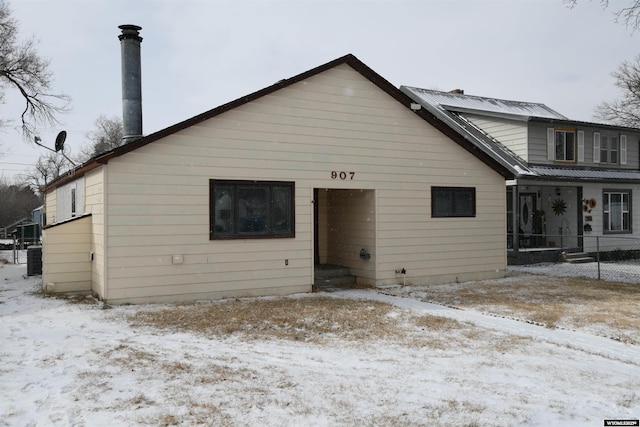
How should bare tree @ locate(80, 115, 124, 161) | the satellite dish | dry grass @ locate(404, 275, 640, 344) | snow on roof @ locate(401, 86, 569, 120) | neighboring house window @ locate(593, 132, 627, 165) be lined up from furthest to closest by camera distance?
bare tree @ locate(80, 115, 124, 161) < snow on roof @ locate(401, 86, 569, 120) < neighboring house window @ locate(593, 132, 627, 165) < the satellite dish < dry grass @ locate(404, 275, 640, 344)

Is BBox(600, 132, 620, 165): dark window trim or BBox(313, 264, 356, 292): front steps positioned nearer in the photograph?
BBox(313, 264, 356, 292): front steps

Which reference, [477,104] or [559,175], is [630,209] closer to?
[559,175]

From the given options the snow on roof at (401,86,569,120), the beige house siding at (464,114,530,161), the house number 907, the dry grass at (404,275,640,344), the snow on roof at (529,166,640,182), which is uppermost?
the snow on roof at (401,86,569,120)

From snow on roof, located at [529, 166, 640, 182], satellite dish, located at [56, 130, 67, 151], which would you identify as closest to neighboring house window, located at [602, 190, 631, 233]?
snow on roof, located at [529, 166, 640, 182]

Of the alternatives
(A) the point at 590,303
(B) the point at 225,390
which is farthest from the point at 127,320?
(A) the point at 590,303

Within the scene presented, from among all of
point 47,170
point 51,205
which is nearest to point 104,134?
point 47,170

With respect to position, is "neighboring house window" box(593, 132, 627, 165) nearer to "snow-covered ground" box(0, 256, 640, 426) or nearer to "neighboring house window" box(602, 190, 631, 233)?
"neighboring house window" box(602, 190, 631, 233)

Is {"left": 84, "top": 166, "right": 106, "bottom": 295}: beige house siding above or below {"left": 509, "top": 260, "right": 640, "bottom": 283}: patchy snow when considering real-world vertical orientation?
above

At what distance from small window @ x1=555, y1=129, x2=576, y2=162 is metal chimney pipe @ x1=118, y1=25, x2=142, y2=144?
15.5m

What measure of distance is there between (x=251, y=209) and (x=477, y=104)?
49.4 feet

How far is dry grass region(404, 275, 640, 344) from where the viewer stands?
859cm

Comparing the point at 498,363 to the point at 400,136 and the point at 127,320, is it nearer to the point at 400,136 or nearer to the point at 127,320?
the point at 127,320

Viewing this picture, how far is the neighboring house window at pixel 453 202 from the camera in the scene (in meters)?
13.2

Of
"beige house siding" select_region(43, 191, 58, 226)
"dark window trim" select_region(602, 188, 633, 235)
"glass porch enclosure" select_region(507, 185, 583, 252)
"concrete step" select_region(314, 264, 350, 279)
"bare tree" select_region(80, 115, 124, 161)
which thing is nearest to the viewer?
"concrete step" select_region(314, 264, 350, 279)
